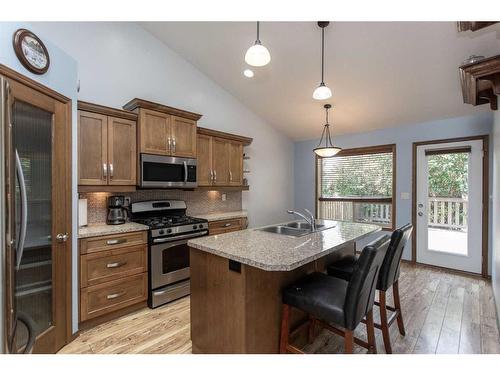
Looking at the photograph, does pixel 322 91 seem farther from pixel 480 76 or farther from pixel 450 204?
pixel 450 204

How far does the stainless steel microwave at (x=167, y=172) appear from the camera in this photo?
9.33 feet

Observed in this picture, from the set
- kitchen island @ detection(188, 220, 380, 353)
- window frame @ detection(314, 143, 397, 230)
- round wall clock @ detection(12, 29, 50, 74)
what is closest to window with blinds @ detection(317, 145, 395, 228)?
window frame @ detection(314, 143, 397, 230)

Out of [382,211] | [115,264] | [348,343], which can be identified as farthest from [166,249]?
[382,211]

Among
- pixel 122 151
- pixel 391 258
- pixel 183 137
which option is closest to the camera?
pixel 391 258

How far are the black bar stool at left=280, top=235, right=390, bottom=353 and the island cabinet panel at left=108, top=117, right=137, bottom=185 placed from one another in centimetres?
213

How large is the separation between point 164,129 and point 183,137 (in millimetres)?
276

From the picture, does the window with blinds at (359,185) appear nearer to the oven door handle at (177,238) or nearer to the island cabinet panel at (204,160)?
the island cabinet panel at (204,160)

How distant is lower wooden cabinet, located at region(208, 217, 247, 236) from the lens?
3.36m

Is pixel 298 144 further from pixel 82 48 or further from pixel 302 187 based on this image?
pixel 82 48

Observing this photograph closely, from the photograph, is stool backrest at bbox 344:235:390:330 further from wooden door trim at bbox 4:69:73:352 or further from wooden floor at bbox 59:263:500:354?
wooden door trim at bbox 4:69:73:352

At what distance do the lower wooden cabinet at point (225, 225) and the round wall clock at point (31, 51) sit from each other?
7.49 ft

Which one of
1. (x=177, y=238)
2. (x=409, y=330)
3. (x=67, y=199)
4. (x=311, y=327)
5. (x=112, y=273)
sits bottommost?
(x=409, y=330)

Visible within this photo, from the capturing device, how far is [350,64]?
3076 millimetres
